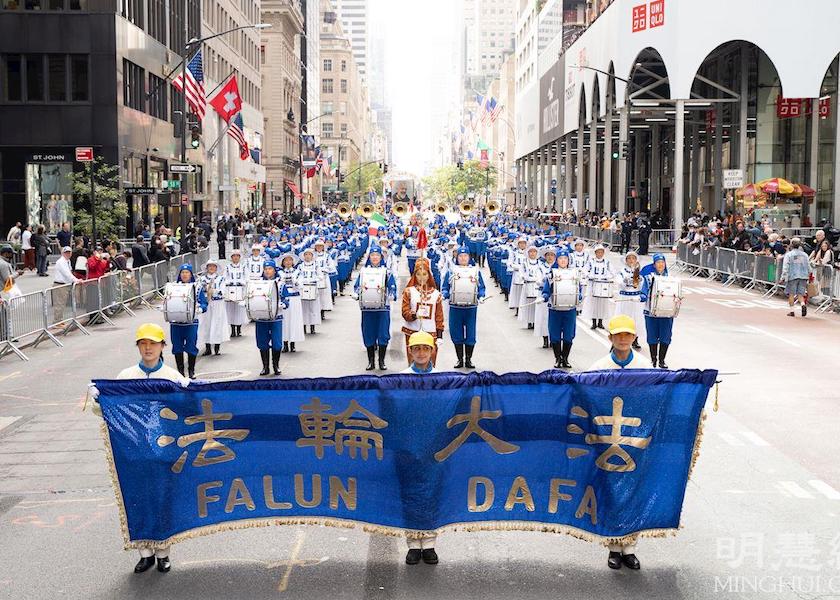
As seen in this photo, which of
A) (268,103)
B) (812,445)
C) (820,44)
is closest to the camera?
(812,445)

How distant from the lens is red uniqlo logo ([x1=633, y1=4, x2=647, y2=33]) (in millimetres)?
53625

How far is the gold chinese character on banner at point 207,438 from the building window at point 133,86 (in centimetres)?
3986

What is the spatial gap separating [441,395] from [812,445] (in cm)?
560

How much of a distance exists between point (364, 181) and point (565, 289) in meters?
142

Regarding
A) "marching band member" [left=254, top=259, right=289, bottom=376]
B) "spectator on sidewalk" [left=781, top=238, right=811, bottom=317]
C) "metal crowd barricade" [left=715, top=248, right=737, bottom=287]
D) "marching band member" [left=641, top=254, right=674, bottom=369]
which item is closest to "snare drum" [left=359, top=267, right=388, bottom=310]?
"marching band member" [left=254, top=259, right=289, bottom=376]

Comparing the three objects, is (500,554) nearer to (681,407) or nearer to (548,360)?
(681,407)

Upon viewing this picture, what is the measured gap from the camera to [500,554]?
24.5 feet

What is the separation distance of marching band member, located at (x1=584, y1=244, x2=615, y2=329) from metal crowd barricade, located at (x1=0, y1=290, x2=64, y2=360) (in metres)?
9.76

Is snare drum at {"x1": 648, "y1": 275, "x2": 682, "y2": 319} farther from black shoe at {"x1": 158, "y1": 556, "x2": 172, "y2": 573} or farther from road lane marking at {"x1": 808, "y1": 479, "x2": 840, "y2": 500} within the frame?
black shoe at {"x1": 158, "y1": 556, "x2": 172, "y2": 573}

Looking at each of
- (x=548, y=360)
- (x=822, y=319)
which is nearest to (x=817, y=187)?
(x=822, y=319)

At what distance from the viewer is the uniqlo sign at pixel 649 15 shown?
52000 mm

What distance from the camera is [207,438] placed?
705 centimetres

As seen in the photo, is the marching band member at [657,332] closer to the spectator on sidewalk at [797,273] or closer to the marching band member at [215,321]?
the marching band member at [215,321]

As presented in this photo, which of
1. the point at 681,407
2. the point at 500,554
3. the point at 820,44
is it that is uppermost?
the point at 820,44
